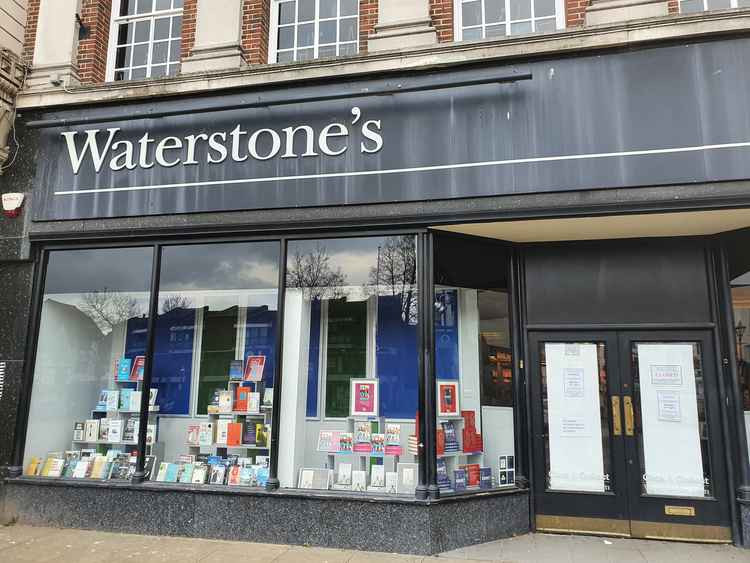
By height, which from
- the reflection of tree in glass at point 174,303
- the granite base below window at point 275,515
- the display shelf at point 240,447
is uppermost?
the reflection of tree in glass at point 174,303

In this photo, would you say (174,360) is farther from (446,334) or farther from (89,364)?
(446,334)

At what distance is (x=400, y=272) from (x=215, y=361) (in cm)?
288

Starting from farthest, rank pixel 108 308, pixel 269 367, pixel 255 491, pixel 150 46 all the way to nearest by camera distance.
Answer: pixel 150 46
pixel 108 308
pixel 269 367
pixel 255 491

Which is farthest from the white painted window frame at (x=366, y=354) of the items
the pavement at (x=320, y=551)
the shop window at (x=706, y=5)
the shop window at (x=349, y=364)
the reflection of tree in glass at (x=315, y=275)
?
the shop window at (x=706, y=5)

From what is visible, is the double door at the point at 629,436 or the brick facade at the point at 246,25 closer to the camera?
the double door at the point at 629,436

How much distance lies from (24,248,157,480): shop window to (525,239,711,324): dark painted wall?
504 centimetres

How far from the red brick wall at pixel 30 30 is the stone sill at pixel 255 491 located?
5.81m

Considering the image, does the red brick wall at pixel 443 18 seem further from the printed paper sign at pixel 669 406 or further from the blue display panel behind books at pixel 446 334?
the printed paper sign at pixel 669 406

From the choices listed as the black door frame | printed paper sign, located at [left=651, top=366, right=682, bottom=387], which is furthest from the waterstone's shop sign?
printed paper sign, located at [left=651, top=366, right=682, bottom=387]

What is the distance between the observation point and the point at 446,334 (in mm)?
6781

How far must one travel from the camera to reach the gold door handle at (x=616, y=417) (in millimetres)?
6320

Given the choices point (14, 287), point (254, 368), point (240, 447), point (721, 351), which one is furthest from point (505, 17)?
point (14, 287)

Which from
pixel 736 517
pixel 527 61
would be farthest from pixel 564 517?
pixel 527 61

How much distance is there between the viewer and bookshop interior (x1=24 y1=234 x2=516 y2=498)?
21.6ft
